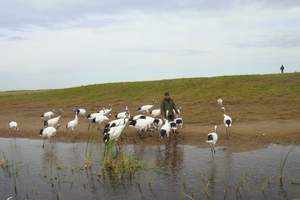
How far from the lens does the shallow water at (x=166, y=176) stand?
50.3 feet

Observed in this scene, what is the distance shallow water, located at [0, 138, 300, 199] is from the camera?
15344mm

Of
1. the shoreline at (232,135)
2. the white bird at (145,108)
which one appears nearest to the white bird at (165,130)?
the shoreline at (232,135)

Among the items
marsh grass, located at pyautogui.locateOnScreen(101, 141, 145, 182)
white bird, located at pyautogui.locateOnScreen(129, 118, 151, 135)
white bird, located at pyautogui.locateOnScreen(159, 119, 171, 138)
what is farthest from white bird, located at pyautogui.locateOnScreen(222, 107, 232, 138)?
marsh grass, located at pyautogui.locateOnScreen(101, 141, 145, 182)

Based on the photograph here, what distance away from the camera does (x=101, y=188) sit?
1655 cm

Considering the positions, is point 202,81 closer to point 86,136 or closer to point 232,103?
point 232,103

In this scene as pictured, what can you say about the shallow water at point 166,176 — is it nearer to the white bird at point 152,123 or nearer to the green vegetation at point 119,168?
the green vegetation at point 119,168

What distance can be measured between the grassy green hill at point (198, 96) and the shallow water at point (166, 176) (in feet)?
34.2

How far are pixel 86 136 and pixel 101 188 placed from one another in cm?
1189

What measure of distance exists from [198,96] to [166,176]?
25.8 meters

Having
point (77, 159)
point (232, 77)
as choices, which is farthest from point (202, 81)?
point (77, 159)

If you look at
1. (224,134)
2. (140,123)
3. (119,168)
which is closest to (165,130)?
(140,123)

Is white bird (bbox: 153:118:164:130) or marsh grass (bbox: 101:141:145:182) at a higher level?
white bird (bbox: 153:118:164:130)

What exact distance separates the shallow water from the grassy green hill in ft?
34.2

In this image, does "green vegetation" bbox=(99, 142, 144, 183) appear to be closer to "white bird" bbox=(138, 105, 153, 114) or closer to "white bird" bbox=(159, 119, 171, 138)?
"white bird" bbox=(159, 119, 171, 138)
